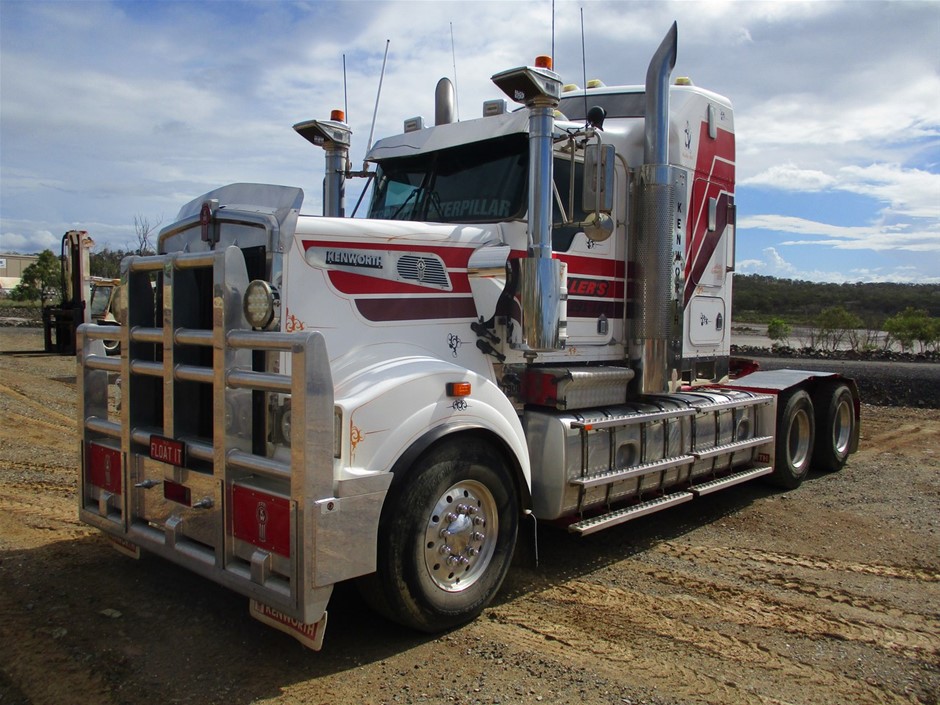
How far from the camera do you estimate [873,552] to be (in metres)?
5.83

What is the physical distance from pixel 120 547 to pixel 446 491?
2.20 metres

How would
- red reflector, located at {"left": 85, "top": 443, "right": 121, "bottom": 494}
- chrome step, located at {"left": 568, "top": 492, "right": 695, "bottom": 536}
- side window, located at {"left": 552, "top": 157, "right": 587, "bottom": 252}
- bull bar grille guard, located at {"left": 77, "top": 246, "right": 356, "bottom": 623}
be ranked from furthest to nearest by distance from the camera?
side window, located at {"left": 552, "top": 157, "right": 587, "bottom": 252}, chrome step, located at {"left": 568, "top": 492, "right": 695, "bottom": 536}, red reflector, located at {"left": 85, "top": 443, "right": 121, "bottom": 494}, bull bar grille guard, located at {"left": 77, "top": 246, "right": 356, "bottom": 623}

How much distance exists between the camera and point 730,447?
22.5 ft

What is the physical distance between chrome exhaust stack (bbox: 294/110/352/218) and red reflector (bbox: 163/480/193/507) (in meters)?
3.04

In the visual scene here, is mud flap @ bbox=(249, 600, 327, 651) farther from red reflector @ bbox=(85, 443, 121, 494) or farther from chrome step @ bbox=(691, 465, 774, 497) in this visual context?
chrome step @ bbox=(691, 465, 774, 497)

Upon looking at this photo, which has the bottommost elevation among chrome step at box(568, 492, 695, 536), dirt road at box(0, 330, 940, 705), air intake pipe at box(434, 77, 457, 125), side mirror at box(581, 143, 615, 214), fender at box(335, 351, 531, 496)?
dirt road at box(0, 330, 940, 705)

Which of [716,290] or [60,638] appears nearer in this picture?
[60,638]

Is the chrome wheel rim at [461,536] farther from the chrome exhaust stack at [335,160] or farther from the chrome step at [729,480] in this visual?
the chrome exhaust stack at [335,160]

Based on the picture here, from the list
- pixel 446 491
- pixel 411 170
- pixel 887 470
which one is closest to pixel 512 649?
pixel 446 491

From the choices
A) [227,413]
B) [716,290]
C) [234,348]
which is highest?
[716,290]

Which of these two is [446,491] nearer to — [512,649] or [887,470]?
[512,649]

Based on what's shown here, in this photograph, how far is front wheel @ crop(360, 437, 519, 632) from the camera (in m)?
3.78

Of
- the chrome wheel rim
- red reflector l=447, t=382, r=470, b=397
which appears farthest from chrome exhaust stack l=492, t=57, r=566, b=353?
the chrome wheel rim

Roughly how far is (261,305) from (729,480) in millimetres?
→ 4695
